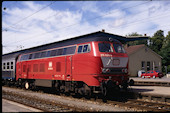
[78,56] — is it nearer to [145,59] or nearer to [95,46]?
[95,46]

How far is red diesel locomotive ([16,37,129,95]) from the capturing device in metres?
11.3

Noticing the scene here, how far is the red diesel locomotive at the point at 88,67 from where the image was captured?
37.1 feet

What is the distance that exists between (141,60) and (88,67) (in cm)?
3752

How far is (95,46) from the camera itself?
11734mm

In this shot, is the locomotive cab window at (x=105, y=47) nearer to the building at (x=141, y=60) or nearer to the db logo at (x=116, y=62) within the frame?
the db logo at (x=116, y=62)

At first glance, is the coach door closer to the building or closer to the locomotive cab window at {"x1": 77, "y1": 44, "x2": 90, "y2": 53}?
the locomotive cab window at {"x1": 77, "y1": 44, "x2": 90, "y2": 53}

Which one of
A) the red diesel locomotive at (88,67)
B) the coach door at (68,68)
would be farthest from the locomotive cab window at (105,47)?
the coach door at (68,68)

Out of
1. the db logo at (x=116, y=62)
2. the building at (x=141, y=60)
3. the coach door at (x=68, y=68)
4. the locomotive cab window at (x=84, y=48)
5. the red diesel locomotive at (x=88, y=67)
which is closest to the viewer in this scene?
the red diesel locomotive at (x=88, y=67)

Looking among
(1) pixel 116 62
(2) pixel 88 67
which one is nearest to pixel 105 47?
(1) pixel 116 62

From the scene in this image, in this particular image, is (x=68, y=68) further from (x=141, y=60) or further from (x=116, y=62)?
(x=141, y=60)

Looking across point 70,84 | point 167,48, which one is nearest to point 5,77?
point 70,84

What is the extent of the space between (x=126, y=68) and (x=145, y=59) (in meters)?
37.2

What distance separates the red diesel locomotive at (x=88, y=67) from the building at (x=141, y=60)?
31452mm

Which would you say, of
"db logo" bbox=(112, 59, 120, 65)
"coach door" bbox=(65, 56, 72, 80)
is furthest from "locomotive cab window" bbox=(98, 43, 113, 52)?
"coach door" bbox=(65, 56, 72, 80)
